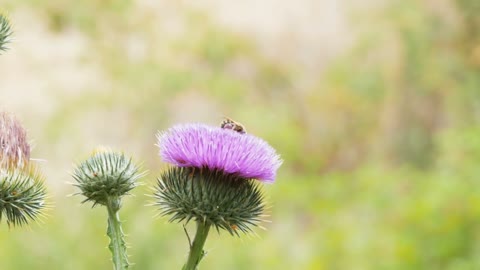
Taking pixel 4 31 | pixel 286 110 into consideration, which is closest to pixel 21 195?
pixel 4 31

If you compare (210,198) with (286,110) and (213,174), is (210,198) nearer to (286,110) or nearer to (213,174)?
(213,174)

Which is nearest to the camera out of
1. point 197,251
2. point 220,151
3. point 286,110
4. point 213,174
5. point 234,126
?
point 197,251

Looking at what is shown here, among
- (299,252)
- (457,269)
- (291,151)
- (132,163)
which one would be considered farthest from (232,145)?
(291,151)

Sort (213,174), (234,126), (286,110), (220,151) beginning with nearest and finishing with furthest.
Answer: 1. (220,151)
2. (213,174)
3. (234,126)
4. (286,110)

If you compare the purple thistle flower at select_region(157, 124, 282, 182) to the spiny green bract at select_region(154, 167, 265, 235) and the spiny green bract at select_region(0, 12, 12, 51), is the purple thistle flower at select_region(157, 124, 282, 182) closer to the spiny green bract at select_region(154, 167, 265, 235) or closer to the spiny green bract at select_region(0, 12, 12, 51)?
the spiny green bract at select_region(154, 167, 265, 235)

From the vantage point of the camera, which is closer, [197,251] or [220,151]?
[197,251]

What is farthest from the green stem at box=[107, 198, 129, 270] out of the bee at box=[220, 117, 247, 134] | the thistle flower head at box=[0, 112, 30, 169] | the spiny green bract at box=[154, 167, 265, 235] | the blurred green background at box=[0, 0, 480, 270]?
the blurred green background at box=[0, 0, 480, 270]

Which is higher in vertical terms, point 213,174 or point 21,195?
point 213,174

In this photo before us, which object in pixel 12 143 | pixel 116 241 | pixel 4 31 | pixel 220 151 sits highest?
pixel 4 31

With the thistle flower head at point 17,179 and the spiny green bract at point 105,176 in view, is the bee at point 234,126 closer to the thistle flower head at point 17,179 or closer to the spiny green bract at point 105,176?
the spiny green bract at point 105,176
